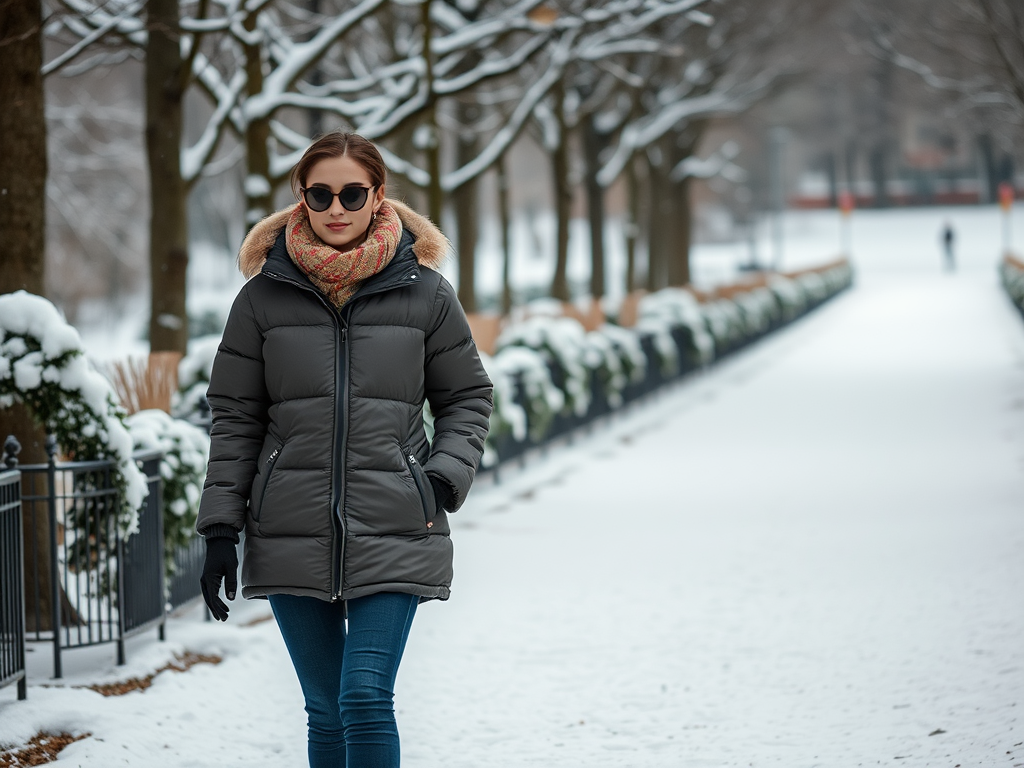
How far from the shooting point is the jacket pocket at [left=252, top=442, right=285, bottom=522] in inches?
145

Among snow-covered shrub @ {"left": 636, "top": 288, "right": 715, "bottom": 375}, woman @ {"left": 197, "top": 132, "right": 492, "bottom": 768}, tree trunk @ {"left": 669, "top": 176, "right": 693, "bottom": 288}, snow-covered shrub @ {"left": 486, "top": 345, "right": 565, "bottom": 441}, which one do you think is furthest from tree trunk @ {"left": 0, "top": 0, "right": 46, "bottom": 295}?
tree trunk @ {"left": 669, "top": 176, "right": 693, "bottom": 288}

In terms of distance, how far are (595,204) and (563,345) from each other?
11387mm

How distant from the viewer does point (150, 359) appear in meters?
8.91

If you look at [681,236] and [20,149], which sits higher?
[681,236]

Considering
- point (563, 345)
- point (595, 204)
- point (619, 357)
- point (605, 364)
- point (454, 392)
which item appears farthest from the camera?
point (595, 204)

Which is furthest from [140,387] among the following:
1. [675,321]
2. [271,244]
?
[675,321]

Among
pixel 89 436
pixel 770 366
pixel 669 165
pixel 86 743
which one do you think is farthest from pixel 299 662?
pixel 669 165

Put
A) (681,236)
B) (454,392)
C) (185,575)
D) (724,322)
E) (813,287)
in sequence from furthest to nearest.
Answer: (813,287)
(681,236)
(724,322)
(185,575)
(454,392)

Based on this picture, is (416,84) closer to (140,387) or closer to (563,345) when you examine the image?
(563,345)

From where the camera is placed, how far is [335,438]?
365cm

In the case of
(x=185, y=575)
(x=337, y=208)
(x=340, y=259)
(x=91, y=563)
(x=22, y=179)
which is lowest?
(x=185, y=575)

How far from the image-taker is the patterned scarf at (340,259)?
3.71 meters

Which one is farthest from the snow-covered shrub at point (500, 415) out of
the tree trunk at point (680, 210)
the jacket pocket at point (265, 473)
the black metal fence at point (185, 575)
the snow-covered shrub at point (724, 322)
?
the tree trunk at point (680, 210)

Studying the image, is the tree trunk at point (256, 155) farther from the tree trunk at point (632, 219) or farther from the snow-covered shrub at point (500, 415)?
the tree trunk at point (632, 219)
